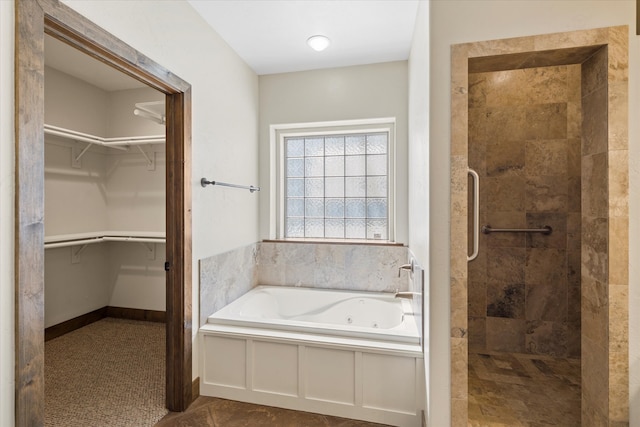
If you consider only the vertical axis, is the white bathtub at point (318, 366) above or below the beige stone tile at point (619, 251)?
below

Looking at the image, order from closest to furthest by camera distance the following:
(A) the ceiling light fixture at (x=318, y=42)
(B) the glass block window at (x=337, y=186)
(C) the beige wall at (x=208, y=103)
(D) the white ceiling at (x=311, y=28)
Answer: (C) the beige wall at (x=208, y=103)
(D) the white ceiling at (x=311, y=28)
(A) the ceiling light fixture at (x=318, y=42)
(B) the glass block window at (x=337, y=186)

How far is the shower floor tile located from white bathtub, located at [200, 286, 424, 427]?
0.49 m

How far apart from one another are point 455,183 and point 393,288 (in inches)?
62.4

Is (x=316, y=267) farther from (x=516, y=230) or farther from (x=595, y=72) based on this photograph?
(x=595, y=72)

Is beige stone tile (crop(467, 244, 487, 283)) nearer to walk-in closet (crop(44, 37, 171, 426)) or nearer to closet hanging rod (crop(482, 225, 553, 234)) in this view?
closet hanging rod (crop(482, 225, 553, 234))

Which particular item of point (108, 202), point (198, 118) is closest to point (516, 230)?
point (198, 118)

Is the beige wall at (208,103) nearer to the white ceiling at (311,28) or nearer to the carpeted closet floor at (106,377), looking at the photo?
the white ceiling at (311,28)

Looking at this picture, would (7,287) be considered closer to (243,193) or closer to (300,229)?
(243,193)

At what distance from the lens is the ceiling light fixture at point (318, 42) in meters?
2.41

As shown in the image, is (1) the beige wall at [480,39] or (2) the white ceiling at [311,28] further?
(2) the white ceiling at [311,28]

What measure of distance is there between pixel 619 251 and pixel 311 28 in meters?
2.25

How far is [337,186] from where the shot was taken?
3.20 m

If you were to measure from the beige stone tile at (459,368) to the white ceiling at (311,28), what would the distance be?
2.05 m

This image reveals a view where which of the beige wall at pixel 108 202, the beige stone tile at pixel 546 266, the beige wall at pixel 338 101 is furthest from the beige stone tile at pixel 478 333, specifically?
the beige wall at pixel 108 202
